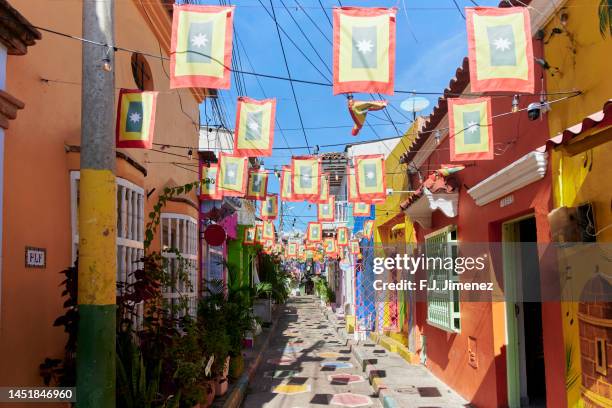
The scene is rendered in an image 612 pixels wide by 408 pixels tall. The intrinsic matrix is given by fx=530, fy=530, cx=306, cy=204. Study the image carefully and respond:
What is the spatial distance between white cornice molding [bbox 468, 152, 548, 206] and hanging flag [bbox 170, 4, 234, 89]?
313cm

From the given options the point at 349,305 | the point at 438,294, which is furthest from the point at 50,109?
the point at 349,305

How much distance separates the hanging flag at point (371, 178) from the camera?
35.5 ft

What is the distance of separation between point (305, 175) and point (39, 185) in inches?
271

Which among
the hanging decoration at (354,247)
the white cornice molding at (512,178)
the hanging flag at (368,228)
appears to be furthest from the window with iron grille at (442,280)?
the hanging decoration at (354,247)

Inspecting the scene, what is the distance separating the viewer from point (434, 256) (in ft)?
32.8

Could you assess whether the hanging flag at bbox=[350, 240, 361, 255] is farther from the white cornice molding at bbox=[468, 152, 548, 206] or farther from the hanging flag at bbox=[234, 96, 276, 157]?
the hanging flag at bbox=[234, 96, 276, 157]

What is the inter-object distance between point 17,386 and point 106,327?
1.59m

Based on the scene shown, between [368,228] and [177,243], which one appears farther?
[368,228]

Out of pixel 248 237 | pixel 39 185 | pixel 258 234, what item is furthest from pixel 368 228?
pixel 39 185

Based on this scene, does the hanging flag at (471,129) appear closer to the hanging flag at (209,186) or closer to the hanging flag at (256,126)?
the hanging flag at (256,126)

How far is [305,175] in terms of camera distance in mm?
11281

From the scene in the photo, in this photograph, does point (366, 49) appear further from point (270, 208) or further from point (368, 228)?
point (368, 228)

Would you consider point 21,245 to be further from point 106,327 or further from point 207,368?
point 207,368

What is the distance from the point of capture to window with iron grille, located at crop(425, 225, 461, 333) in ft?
28.3
